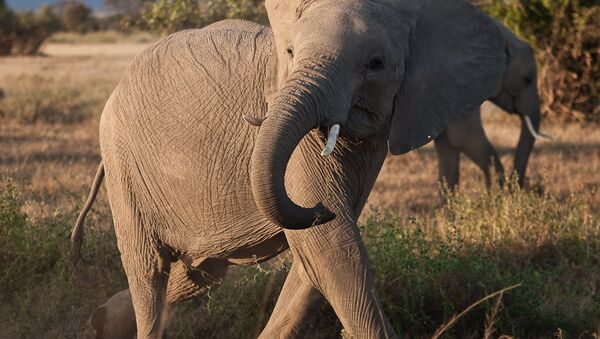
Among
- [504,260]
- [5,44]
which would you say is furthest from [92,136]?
→ [5,44]

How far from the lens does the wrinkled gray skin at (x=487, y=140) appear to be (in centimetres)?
870

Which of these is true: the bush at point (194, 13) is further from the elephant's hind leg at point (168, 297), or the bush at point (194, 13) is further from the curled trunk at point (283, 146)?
the curled trunk at point (283, 146)

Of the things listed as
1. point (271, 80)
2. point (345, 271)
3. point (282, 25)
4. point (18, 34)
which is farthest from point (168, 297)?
point (18, 34)

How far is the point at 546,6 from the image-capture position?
12.1 metres

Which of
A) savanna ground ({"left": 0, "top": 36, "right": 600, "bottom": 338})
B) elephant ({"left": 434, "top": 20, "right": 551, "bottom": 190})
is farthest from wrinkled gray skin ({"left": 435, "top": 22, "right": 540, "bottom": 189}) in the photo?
savanna ground ({"left": 0, "top": 36, "right": 600, "bottom": 338})

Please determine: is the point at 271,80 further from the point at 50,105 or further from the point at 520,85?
the point at 50,105

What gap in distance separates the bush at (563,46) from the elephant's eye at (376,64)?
915 cm

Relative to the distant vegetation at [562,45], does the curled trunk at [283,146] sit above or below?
above

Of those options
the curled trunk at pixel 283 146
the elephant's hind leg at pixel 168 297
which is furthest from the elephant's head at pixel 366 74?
the elephant's hind leg at pixel 168 297

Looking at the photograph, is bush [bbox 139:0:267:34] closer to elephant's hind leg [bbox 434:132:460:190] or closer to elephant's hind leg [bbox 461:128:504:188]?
elephant's hind leg [bbox 434:132:460:190]

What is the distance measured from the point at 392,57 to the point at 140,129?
4.16 feet

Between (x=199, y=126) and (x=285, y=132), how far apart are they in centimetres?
93

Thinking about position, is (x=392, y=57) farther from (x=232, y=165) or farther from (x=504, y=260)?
(x=504, y=260)

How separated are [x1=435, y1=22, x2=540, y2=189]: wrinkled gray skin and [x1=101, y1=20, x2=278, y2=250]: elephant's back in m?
4.68
